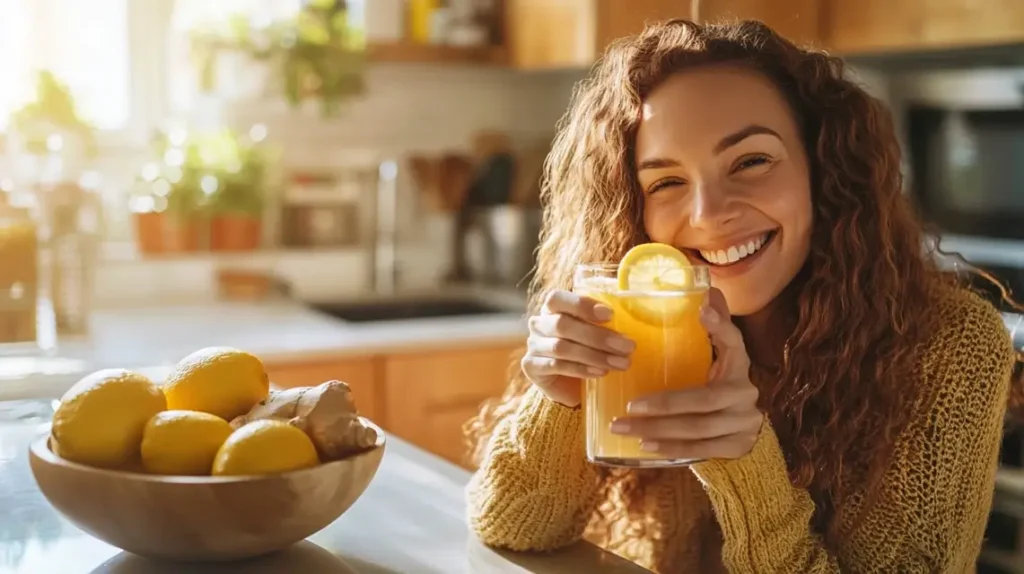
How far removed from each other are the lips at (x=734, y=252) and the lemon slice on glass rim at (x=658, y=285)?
28 centimetres

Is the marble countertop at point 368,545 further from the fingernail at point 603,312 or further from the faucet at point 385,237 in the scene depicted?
the faucet at point 385,237

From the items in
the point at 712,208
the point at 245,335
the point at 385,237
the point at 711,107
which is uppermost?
the point at 711,107

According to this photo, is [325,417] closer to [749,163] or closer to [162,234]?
[749,163]

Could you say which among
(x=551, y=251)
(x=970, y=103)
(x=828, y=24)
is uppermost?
(x=828, y=24)

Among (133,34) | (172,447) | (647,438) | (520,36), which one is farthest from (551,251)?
(133,34)

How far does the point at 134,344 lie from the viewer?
94.4 inches

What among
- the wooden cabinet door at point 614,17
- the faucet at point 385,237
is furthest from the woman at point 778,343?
the faucet at point 385,237

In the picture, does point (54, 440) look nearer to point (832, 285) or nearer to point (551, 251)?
point (551, 251)

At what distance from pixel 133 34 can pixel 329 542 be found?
229cm

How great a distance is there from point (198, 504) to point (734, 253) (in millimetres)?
660

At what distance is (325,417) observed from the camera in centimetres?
93

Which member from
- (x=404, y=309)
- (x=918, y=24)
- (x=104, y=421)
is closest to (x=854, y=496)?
(x=104, y=421)

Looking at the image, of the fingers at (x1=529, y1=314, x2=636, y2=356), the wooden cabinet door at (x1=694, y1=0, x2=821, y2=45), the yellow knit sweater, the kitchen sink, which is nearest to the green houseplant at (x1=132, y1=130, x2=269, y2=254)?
the kitchen sink

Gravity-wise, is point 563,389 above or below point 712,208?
below
